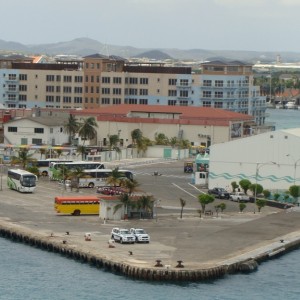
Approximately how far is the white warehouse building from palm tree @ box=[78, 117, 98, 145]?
15791mm

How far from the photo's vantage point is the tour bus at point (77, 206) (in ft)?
125

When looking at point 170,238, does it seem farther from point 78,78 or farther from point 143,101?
point 78,78

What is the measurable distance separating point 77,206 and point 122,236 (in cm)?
596

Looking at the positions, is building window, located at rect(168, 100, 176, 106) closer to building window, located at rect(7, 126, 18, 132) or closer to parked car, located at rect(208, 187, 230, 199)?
building window, located at rect(7, 126, 18, 132)

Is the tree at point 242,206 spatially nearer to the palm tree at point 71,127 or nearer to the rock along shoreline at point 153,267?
the rock along shoreline at point 153,267

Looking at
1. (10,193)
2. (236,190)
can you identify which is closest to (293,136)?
(236,190)

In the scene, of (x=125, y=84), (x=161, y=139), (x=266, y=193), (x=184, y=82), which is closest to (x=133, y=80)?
(x=125, y=84)

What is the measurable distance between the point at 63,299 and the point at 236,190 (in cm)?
1841

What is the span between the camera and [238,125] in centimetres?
6450

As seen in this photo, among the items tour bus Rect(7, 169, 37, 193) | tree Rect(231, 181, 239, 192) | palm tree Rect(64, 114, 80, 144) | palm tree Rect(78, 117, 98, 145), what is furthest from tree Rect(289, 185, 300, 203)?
palm tree Rect(64, 114, 80, 144)

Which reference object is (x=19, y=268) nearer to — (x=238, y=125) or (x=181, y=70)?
(x=238, y=125)

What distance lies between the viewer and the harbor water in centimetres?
2775

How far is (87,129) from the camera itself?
61.1m

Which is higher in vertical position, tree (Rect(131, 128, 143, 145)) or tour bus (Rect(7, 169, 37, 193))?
tour bus (Rect(7, 169, 37, 193))
